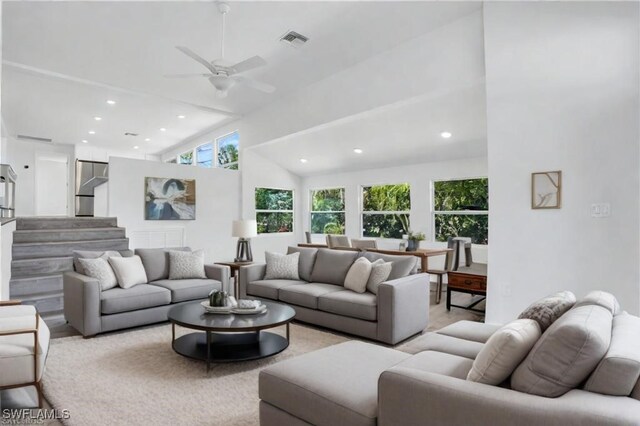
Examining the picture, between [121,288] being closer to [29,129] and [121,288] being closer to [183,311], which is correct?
[183,311]

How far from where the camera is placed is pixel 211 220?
8.05 metres

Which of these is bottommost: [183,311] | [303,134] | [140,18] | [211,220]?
[183,311]

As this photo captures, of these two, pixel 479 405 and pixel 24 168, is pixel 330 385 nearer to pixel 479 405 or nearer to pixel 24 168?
pixel 479 405

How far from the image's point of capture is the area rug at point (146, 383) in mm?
2344

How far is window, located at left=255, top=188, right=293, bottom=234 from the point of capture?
8.62 meters

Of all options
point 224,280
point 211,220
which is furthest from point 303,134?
point 224,280

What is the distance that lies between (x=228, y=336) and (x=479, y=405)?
8.57 feet

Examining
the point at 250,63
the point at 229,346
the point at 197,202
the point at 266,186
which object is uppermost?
the point at 250,63

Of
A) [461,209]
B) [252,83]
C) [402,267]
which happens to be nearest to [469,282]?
[402,267]

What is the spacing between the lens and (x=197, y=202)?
7816mm

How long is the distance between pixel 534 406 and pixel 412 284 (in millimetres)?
2513

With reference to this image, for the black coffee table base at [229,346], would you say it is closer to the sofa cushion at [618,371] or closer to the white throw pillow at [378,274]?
the white throw pillow at [378,274]

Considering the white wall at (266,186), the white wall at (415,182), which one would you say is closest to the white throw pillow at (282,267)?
the white wall at (415,182)

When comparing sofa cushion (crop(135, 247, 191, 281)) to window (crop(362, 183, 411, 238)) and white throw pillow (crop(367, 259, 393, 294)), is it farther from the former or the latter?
window (crop(362, 183, 411, 238))
